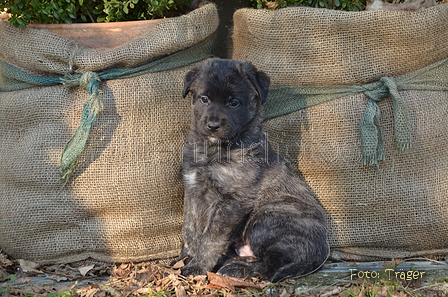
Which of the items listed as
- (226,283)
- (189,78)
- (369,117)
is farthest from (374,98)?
(226,283)

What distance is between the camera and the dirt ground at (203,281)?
328 centimetres

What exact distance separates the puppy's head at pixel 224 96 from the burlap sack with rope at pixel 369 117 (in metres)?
0.51

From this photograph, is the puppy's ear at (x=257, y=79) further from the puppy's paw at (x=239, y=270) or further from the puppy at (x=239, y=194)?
the puppy's paw at (x=239, y=270)

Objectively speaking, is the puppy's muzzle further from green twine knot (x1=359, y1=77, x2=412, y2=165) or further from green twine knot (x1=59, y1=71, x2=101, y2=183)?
green twine knot (x1=359, y1=77, x2=412, y2=165)

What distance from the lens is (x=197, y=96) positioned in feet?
12.3

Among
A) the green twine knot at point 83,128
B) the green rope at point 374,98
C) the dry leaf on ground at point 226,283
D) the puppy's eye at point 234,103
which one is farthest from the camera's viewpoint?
the green rope at point 374,98

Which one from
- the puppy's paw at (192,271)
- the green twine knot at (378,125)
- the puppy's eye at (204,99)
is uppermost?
the puppy's eye at (204,99)

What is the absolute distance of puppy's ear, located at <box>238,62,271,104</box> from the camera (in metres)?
3.71

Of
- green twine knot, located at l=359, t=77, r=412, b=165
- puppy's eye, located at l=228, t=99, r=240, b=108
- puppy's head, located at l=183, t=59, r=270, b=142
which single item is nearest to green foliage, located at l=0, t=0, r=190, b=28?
puppy's head, located at l=183, t=59, r=270, b=142

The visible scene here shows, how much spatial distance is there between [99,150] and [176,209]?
89 cm

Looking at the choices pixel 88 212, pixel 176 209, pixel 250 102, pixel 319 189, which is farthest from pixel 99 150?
pixel 319 189

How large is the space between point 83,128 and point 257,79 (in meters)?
1.55

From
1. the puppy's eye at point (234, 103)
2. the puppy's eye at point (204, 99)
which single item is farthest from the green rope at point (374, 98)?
the puppy's eye at point (204, 99)

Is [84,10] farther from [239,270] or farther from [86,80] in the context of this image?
[239,270]
